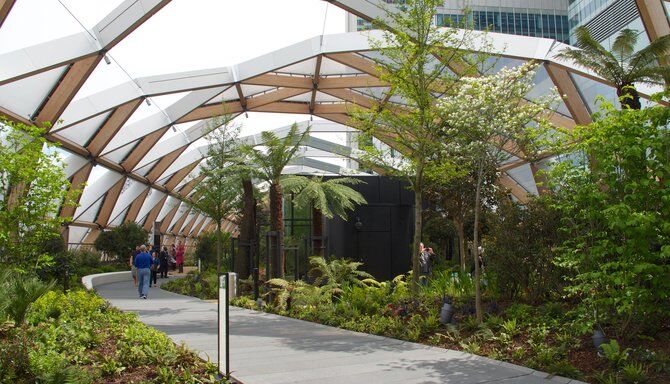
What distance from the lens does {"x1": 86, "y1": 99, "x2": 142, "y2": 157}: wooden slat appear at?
21.3m

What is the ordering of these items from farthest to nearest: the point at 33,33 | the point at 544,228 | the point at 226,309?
the point at 33,33
the point at 544,228
the point at 226,309

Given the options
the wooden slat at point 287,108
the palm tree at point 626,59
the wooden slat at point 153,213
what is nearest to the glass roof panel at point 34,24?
the wooden slat at point 287,108

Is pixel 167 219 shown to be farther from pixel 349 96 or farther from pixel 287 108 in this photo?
pixel 349 96

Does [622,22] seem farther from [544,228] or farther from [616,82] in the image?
[544,228]

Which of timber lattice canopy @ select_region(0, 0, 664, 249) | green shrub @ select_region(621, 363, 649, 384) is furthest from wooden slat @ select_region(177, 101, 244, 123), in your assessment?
green shrub @ select_region(621, 363, 649, 384)

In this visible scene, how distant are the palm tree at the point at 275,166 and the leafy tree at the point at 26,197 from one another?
5204 millimetres

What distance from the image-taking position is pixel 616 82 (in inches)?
559

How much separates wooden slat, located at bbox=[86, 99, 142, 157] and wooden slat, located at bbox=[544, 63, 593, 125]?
14.4 metres

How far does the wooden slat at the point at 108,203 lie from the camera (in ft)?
96.2

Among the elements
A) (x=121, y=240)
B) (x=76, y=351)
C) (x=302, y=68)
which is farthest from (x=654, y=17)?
(x=121, y=240)

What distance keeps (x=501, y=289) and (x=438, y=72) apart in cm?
410

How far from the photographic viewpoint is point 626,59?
44.9 ft

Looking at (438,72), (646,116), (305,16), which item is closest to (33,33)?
(305,16)

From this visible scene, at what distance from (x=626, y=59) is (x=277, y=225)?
938cm
